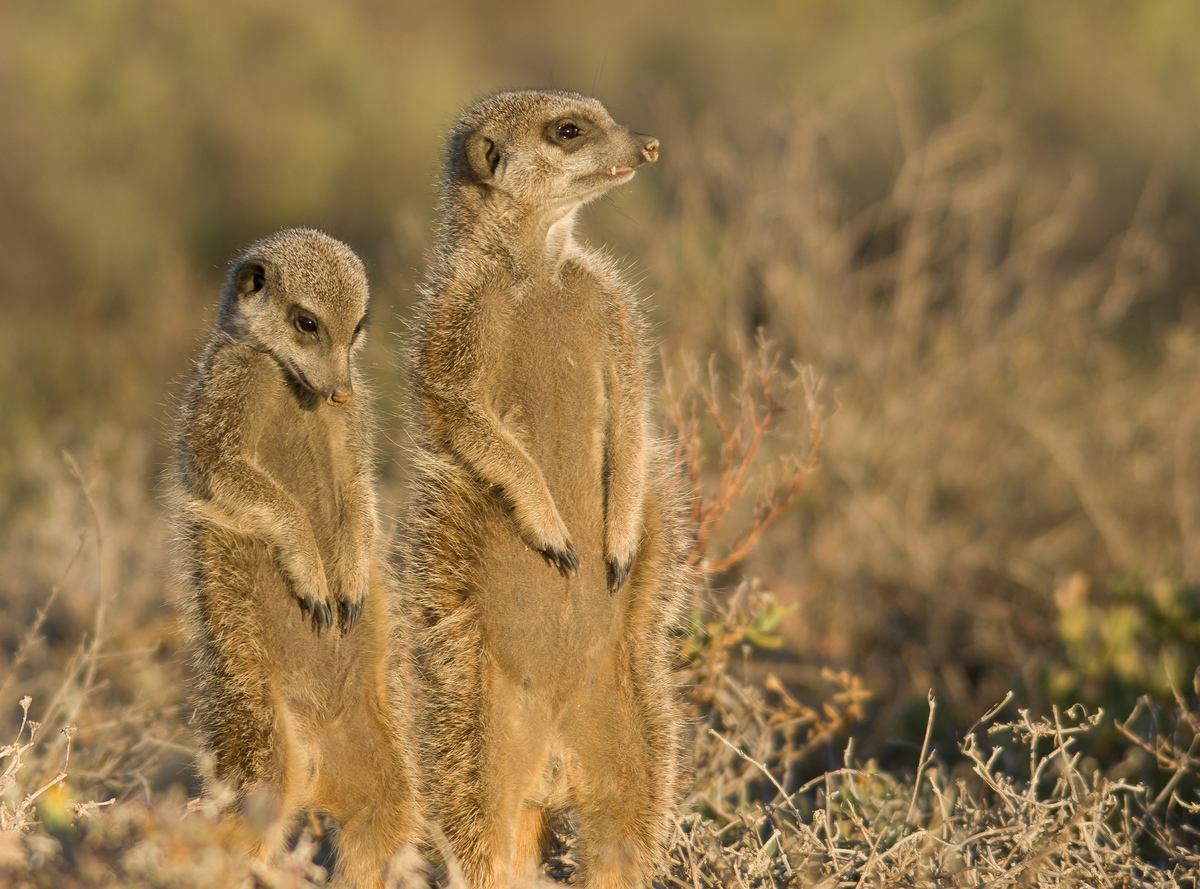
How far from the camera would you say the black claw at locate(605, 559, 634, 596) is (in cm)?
376

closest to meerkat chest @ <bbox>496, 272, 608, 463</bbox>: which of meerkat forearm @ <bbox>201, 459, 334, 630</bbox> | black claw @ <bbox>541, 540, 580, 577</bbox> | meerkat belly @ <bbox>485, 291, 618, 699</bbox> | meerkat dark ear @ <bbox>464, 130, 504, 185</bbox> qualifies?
meerkat belly @ <bbox>485, 291, 618, 699</bbox>

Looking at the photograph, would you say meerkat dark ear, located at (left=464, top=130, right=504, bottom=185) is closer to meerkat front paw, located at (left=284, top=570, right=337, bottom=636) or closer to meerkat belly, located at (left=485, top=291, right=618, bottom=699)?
meerkat belly, located at (left=485, top=291, right=618, bottom=699)

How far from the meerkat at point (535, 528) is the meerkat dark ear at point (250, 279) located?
44 cm

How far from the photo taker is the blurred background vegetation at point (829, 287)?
6207 millimetres

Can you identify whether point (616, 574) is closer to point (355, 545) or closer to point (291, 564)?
point (355, 545)

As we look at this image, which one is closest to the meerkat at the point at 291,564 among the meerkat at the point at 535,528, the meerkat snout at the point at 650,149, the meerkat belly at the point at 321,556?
the meerkat belly at the point at 321,556

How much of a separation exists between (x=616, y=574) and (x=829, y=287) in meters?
3.61

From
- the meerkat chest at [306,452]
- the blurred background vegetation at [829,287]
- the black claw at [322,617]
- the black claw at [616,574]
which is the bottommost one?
the blurred background vegetation at [829,287]

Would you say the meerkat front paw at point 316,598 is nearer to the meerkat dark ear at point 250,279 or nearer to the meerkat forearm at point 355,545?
the meerkat forearm at point 355,545

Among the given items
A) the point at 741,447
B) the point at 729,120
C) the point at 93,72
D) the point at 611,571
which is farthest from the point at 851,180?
the point at 611,571

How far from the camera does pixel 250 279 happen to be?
3.65m

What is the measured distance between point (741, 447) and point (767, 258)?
274 cm

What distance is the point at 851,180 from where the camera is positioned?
13258mm

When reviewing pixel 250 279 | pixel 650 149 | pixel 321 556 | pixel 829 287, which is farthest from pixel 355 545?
pixel 829 287
